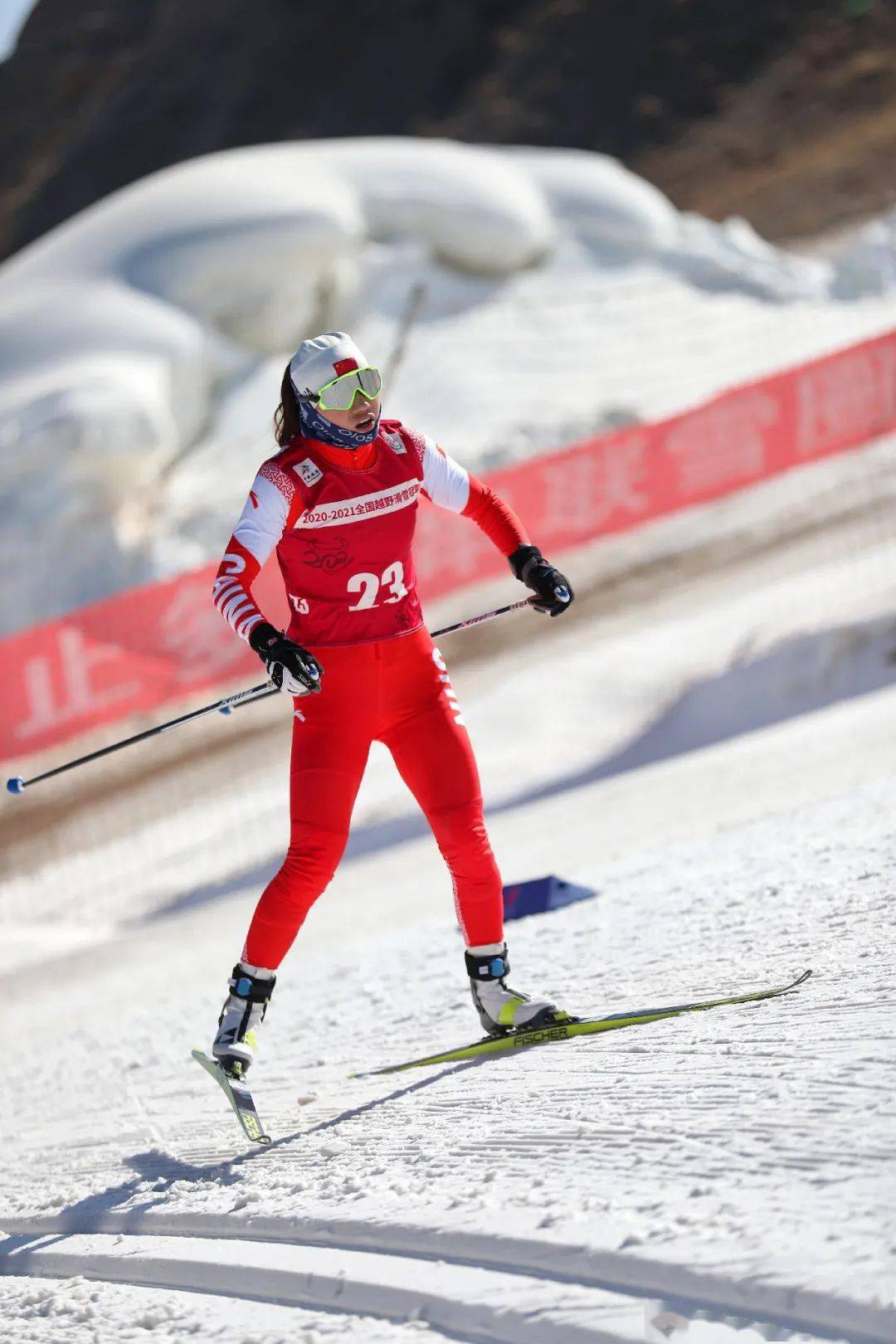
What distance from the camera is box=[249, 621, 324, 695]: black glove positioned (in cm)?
384

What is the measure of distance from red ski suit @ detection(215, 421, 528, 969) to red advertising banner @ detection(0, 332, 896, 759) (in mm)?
7729

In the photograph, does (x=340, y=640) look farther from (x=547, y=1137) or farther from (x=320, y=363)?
(x=547, y=1137)

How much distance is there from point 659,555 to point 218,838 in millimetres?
7293

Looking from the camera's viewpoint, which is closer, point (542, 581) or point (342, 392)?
point (342, 392)

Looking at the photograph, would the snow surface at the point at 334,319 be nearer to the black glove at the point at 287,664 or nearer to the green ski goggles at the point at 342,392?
the green ski goggles at the point at 342,392

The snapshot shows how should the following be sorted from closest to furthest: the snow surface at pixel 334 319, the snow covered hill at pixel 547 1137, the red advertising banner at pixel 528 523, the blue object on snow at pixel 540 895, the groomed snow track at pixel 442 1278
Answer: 1. the groomed snow track at pixel 442 1278
2. the snow covered hill at pixel 547 1137
3. the blue object on snow at pixel 540 895
4. the red advertising banner at pixel 528 523
5. the snow surface at pixel 334 319

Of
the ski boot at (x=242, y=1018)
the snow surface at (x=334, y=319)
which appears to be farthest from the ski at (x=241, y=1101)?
the snow surface at (x=334, y=319)

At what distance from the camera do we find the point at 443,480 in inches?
173

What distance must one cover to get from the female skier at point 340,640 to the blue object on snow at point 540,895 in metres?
1.98

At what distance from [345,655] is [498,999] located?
1.13 metres

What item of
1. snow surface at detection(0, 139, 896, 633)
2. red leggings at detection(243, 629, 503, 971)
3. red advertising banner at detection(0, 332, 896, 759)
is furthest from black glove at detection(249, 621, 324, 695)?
snow surface at detection(0, 139, 896, 633)

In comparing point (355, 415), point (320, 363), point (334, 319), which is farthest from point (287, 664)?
point (334, 319)

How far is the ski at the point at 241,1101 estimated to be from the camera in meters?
3.94

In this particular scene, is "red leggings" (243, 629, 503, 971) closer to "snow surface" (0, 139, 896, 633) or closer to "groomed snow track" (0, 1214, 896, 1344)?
"groomed snow track" (0, 1214, 896, 1344)
